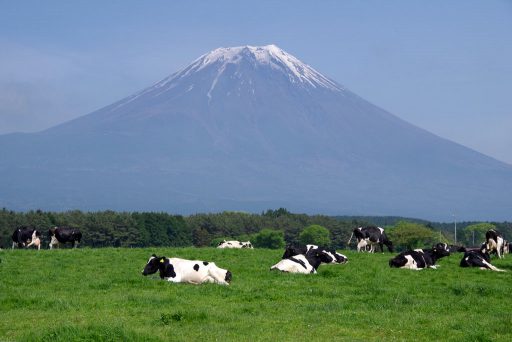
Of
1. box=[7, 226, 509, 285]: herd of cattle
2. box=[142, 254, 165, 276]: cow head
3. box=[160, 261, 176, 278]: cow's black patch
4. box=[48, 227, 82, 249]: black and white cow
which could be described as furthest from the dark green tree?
box=[160, 261, 176, 278]: cow's black patch

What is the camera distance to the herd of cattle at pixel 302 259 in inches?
764

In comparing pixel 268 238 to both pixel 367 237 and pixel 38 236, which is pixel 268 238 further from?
pixel 367 237

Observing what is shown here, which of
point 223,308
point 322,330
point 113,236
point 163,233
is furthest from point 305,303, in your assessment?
point 163,233

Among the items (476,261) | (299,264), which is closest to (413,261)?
(476,261)

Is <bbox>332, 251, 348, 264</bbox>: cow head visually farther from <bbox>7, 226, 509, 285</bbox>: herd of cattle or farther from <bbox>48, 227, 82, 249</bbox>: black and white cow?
<bbox>48, 227, 82, 249</bbox>: black and white cow

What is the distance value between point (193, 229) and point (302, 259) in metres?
75.2

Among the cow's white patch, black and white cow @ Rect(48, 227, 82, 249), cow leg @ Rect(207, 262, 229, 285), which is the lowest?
cow leg @ Rect(207, 262, 229, 285)

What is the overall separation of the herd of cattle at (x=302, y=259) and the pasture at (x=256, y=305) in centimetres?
45

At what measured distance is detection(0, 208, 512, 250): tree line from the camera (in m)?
75.4

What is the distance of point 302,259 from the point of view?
22.5 meters

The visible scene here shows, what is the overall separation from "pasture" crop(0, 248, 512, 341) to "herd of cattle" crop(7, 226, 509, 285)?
0.45 meters

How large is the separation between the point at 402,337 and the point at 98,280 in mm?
8910

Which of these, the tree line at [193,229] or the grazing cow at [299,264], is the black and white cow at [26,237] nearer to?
the grazing cow at [299,264]

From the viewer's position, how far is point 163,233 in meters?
88.4
